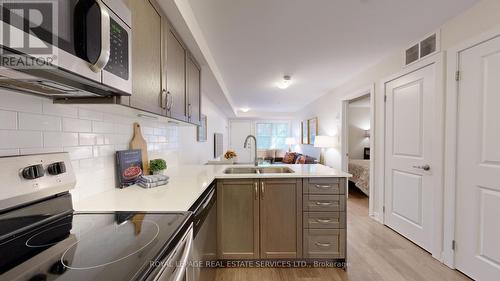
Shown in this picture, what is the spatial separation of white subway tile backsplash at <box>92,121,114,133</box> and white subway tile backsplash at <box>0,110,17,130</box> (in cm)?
41

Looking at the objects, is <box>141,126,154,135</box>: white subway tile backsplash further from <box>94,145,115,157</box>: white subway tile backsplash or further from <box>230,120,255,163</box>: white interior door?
<box>230,120,255,163</box>: white interior door

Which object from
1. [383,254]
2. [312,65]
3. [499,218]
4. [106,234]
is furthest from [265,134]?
[106,234]

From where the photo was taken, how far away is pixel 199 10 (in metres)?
1.78

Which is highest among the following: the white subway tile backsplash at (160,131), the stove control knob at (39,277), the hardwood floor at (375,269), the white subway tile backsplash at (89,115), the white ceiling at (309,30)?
the white ceiling at (309,30)

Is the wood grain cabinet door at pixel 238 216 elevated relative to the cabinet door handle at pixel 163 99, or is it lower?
lower

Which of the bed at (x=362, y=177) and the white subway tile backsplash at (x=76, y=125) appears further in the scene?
the bed at (x=362, y=177)

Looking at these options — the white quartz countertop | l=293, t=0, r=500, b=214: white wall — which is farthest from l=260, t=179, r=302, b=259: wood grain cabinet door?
l=293, t=0, r=500, b=214: white wall

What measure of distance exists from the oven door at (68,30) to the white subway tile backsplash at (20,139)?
1.46ft

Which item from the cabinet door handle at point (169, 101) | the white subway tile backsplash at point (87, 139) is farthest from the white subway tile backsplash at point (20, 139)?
the cabinet door handle at point (169, 101)

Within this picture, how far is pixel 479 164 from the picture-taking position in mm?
1695

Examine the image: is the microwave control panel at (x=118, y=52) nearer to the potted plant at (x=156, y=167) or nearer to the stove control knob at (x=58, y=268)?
the stove control knob at (x=58, y=268)

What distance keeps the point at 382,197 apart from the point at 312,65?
7.10 ft

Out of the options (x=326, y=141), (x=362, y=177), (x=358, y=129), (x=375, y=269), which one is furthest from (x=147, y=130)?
(x=358, y=129)

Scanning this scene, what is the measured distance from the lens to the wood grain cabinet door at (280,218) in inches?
76.5
